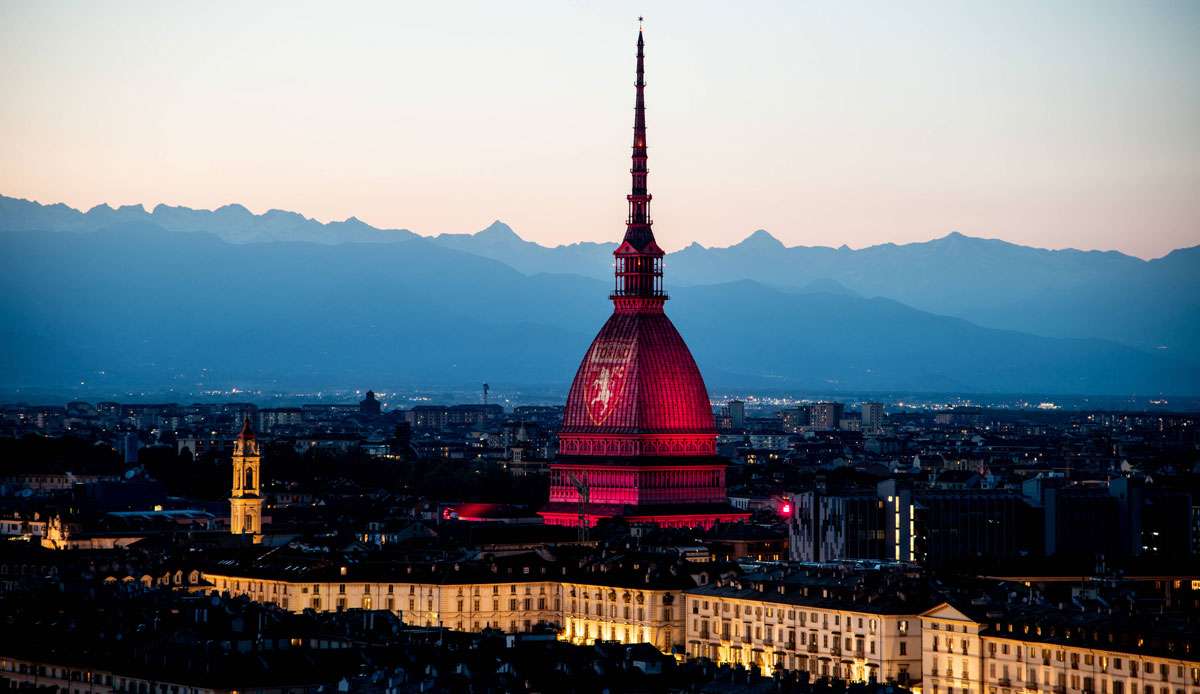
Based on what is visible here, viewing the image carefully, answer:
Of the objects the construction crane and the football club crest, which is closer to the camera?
the construction crane

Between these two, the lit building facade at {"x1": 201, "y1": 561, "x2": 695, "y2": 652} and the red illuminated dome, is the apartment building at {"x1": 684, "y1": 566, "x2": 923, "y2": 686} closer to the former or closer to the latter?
the lit building facade at {"x1": 201, "y1": 561, "x2": 695, "y2": 652}

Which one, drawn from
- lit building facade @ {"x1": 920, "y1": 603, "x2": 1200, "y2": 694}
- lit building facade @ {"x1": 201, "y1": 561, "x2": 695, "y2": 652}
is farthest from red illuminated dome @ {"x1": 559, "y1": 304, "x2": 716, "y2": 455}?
lit building facade @ {"x1": 920, "y1": 603, "x2": 1200, "y2": 694}

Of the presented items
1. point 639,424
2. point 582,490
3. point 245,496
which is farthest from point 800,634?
point 639,424

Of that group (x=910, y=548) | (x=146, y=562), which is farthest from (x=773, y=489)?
(x=146, y=562)

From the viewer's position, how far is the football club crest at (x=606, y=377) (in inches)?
6457

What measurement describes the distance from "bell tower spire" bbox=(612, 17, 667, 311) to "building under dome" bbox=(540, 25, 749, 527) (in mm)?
55

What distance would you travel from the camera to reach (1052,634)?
291 feet

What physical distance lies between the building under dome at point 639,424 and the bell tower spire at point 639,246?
5cm

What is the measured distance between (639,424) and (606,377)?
3.39 m

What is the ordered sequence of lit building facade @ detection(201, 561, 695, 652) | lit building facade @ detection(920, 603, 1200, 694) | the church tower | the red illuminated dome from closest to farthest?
1. lit building facade @ detection(920, 603, 1200, 694)
2. lit building facade @ detection(201, 561, 695, 652)
3. the church tower
4. the red illuminated dome

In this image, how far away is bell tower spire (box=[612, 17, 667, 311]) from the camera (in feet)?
544

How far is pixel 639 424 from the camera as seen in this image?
162875mm

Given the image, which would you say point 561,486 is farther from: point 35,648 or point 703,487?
point 35,648

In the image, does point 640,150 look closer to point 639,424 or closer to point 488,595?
point 639,424
